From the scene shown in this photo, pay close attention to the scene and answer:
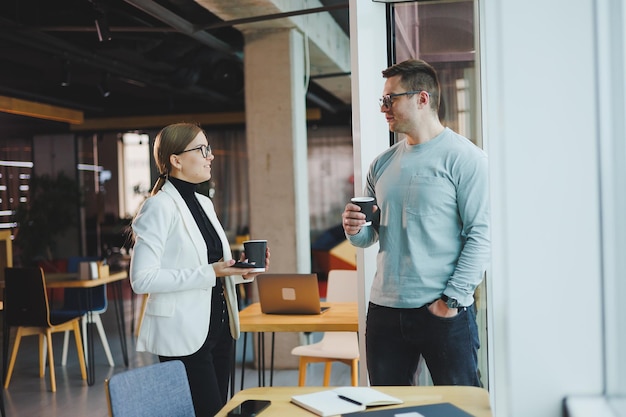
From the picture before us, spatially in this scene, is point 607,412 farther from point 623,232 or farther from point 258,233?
point 258,233

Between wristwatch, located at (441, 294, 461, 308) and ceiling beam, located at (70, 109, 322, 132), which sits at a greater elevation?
ceiling beam, located at (70, 109, 322, 132)

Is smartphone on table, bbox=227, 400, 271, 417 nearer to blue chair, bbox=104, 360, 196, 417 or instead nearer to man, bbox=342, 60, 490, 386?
blue chair, bbox=104, 360, 196, 417

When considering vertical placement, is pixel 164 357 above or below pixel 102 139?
below

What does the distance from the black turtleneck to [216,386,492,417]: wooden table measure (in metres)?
0.97

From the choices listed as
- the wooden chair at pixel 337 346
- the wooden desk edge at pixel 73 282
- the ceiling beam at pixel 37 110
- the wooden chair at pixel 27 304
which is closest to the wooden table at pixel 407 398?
the wooden chair at pixel 337 346

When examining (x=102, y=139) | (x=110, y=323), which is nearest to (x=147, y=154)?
(x=102, y=139)

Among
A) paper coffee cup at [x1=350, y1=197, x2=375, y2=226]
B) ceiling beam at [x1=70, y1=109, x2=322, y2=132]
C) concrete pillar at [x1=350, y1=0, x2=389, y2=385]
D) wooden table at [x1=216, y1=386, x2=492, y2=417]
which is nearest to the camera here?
wooden table at [x1=216, y1=386, x2=492, y2=417]

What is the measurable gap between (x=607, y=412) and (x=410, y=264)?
1.38 metres

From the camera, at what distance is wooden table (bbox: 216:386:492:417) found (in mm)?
1902

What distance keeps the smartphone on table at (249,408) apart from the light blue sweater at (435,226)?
0.81m

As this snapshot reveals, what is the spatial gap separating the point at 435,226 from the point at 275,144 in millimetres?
3826

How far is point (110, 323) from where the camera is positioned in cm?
936

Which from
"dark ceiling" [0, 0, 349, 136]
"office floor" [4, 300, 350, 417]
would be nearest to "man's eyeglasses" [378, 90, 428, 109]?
"dark ceiling" [0, 0, 349, 136]

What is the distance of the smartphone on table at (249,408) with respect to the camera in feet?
6.26
